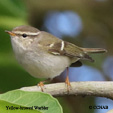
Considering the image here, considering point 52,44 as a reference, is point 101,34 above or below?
below

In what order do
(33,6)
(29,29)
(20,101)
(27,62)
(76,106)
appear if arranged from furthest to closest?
(33,6) < (76,106) < (29,29) < (27,62) < (20,101)

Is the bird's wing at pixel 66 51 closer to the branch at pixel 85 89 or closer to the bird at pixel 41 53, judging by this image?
the bird at pixel 41 53

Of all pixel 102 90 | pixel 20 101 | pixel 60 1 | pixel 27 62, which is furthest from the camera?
pixel 60 1

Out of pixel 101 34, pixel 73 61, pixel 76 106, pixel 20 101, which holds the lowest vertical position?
pixel 76 106

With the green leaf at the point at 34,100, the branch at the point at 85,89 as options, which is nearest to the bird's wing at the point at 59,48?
the branch at the point at 85,89

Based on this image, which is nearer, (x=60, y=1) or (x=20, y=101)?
(x=20, y=101)

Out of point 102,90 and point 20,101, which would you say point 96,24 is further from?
point 20,101

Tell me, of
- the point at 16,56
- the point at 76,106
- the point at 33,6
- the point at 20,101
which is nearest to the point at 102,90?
the point at 20,101
